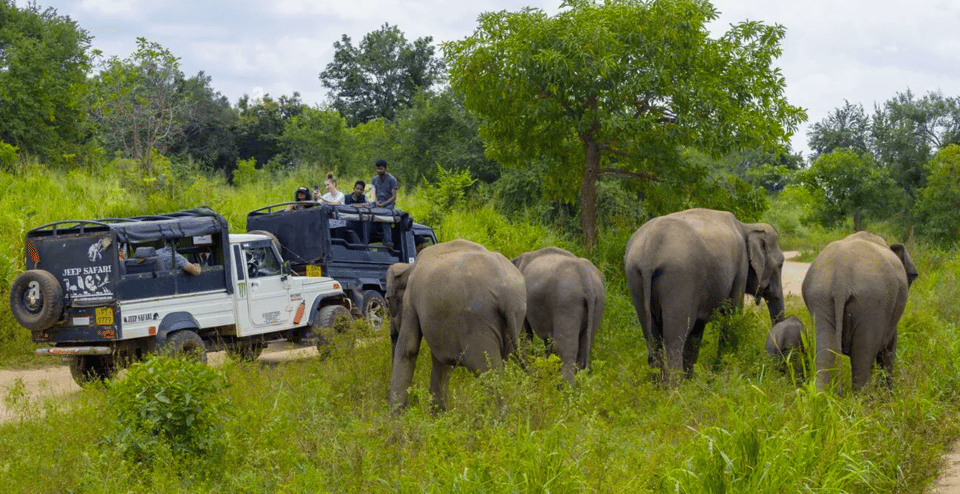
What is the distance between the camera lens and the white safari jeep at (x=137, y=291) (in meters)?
12.3

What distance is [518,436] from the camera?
22.6 feet

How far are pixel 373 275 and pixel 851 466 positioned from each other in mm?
10053

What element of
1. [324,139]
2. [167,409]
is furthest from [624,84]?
[324,139]

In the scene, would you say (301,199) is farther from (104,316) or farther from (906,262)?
(906,262)

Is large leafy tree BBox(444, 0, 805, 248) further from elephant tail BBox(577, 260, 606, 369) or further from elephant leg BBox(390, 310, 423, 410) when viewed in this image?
elephant leg BBox(390, 310, 423, 410)

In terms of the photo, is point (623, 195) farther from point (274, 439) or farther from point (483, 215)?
point (274, 439)

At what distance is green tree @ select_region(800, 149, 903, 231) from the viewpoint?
35781 millimetres

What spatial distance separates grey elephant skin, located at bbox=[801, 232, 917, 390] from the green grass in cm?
37

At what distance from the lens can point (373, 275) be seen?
16.4 m

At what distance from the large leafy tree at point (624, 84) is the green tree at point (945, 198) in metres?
13.9

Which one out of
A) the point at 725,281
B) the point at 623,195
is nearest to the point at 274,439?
the point at 725,281

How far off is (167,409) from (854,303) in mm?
5784

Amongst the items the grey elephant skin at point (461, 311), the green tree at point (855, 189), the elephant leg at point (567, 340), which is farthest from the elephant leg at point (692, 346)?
the green tree at point (855, 189)

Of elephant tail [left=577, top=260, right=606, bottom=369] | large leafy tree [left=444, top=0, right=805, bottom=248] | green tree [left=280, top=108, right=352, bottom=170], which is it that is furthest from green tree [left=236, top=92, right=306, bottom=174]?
elephant tail [left=577, top=260, right=606, bottom=369]
